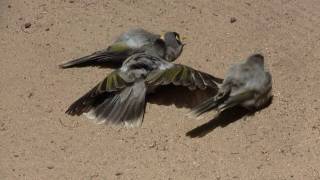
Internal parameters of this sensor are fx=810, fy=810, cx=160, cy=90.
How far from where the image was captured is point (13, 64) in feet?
24.1

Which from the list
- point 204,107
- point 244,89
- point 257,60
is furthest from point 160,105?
point 257,60

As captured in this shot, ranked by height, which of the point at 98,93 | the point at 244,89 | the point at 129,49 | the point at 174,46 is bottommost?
the point at 129,49

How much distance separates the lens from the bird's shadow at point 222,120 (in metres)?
6.26

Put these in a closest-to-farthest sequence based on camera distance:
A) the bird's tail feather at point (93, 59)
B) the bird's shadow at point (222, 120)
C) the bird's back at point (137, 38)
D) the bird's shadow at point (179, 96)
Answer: the bird's shadow at point (222, 120) < the bird's shadow at point (179, 96) < the bird's tail feather at point (93, 59) < the bird's back at point (137, 38)

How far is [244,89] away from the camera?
6.34 m

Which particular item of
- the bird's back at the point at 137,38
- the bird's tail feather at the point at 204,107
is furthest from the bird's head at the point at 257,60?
the bird's back at the point at 137,38

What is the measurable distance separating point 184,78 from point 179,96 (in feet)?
0.73

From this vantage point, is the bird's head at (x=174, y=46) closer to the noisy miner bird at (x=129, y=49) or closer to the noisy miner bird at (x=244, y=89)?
the noisy miner bird at (x=129, y=49)

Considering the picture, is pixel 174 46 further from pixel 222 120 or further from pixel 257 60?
pixel 222 120

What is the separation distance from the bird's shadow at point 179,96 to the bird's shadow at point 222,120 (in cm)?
22

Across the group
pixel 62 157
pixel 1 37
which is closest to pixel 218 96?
pixel 62 157

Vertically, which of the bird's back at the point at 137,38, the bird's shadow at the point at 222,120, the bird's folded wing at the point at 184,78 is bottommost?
the bird's back at the point at 137,38

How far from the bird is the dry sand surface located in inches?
3.9

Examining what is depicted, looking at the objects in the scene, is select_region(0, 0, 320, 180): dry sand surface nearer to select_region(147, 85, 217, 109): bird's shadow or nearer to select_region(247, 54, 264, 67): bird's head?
select_region(147, 85, 217, 109): bird's shadow
